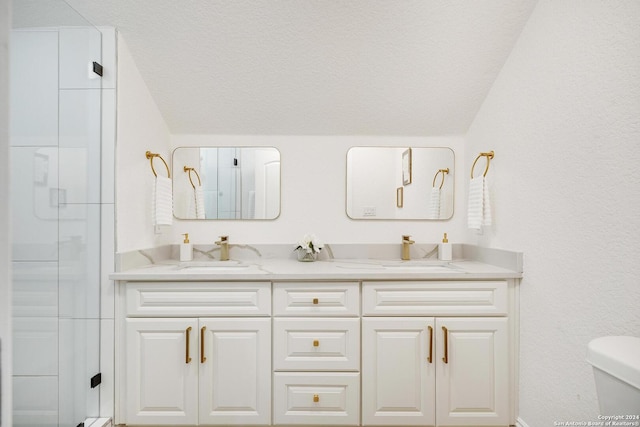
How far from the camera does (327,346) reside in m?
1.69

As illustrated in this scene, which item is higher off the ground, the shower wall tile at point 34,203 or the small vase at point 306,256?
the shower wall tile at point 34,203

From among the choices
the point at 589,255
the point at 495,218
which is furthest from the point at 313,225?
the point at 589,255

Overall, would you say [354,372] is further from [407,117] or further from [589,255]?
[407,117]

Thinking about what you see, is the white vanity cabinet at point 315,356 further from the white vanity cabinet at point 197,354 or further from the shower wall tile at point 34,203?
the shower wall tile at point 34,203

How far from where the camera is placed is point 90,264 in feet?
5.30

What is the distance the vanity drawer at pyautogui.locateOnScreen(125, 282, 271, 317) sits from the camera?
1.66 metres

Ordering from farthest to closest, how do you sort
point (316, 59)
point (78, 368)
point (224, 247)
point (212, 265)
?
point (224, 247) → point (212, 265) → point (316, 59) → point (78, 368)

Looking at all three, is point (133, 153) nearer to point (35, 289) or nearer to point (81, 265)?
point (81, 265)

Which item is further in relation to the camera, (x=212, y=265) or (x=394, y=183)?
(x=394, y=183)

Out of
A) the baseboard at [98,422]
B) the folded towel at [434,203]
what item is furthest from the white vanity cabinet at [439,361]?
the baseboard at [98,422]

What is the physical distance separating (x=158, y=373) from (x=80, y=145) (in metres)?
1.11

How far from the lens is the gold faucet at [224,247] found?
2189 millimetres

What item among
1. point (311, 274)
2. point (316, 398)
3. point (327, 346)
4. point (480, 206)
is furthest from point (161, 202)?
point (480, 206)

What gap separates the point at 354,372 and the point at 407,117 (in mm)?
1484
